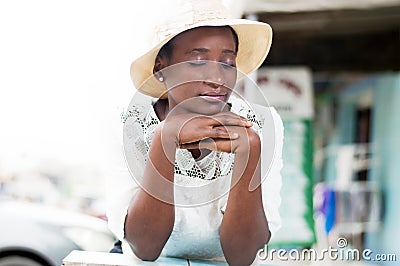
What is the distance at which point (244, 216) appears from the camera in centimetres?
91

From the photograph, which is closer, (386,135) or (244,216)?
(244,216)

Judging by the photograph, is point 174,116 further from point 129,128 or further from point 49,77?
point 49,77

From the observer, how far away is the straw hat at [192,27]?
91 centimetres

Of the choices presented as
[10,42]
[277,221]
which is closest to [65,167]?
[10,42]

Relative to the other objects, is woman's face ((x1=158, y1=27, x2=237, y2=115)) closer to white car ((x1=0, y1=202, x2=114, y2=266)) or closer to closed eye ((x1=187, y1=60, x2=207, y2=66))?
closed eye ((x1=187, y1=60, x2=207, y2=66))

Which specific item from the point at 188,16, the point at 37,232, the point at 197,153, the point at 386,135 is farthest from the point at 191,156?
the point at 386,135

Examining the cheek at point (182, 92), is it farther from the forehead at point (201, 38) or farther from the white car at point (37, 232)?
the white car at point (37, 232)

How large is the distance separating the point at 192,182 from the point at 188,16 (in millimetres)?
281

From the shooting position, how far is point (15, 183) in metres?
1.55

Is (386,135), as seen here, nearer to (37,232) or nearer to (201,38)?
(37,232)

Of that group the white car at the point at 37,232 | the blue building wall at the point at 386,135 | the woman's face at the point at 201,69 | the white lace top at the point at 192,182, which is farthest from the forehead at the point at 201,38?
the blue building wall at the point at 386,135

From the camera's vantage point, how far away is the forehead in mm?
904

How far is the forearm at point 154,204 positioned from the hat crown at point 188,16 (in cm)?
18

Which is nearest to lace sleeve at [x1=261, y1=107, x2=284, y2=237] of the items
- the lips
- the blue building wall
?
the lips
